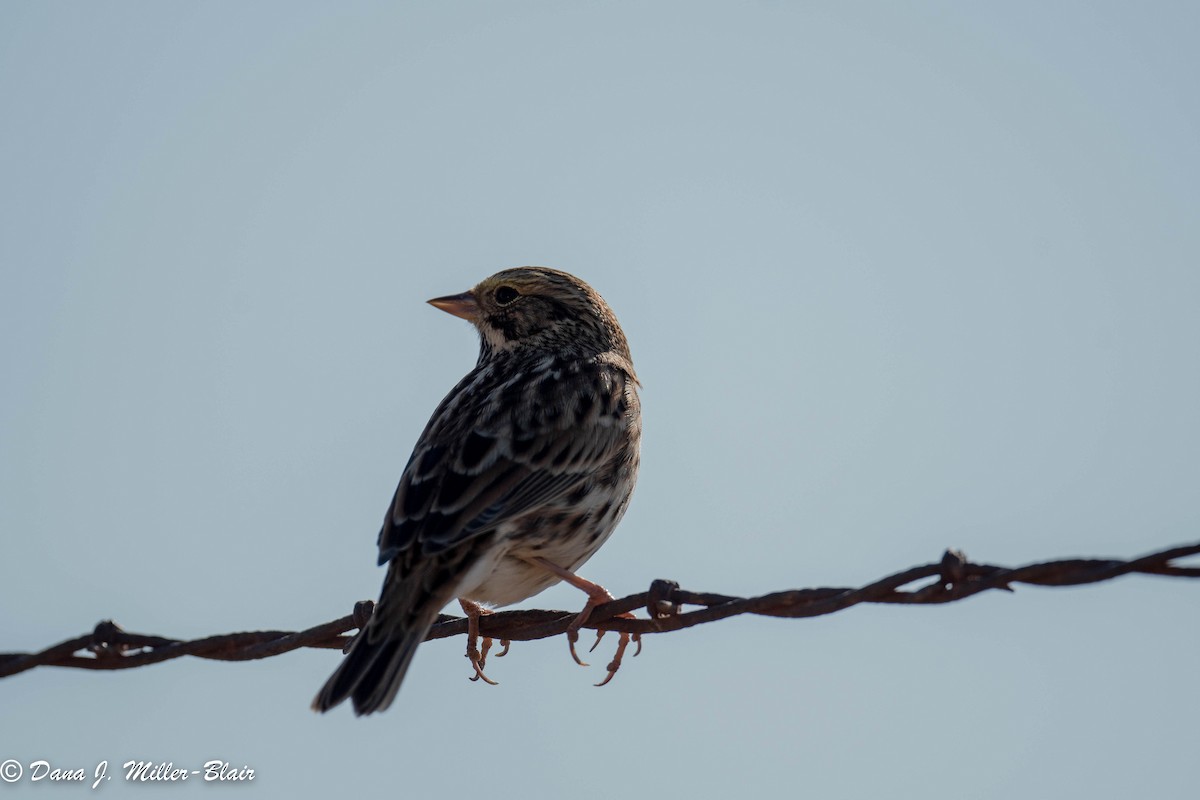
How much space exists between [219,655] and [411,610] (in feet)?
3.18

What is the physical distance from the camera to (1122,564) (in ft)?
14.3

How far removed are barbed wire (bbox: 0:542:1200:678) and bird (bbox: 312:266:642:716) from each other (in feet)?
0.66

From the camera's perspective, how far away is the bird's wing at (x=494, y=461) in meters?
7.28

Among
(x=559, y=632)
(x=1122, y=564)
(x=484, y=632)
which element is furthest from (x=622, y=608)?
(x=1122, y=564)

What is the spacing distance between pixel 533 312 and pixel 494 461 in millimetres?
2621

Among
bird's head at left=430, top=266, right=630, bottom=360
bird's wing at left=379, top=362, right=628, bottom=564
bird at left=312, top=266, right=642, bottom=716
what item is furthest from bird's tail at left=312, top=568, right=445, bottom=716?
bird's head at left=430, top=266, right=630, bottom=360

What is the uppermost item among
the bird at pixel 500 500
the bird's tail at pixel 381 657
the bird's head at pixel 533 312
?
the bird's head at pixel 533 312

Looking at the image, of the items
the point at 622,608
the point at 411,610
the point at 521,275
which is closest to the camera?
the point at 622,608

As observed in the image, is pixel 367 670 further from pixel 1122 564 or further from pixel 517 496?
pixel 1122 564

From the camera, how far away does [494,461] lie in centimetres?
772

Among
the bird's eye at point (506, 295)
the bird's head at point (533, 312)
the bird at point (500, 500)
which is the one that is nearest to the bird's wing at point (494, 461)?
the bird at point (500, 500)

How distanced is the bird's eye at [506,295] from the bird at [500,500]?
1.48 feet

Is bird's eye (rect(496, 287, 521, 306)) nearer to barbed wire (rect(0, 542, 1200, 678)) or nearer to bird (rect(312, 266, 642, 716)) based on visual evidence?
bird (rect(312, 266, 642, 716))

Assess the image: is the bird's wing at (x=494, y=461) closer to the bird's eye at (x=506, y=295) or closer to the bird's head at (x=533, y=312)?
the bird's head at (x=533, y=312)
